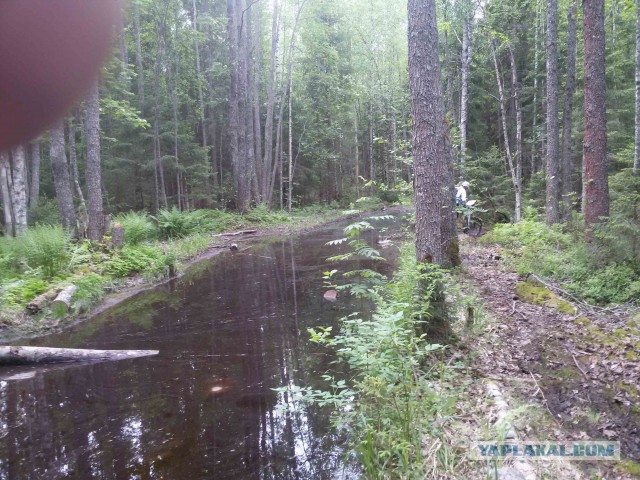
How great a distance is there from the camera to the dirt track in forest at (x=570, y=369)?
3799 millimetres

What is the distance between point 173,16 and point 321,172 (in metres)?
16.1

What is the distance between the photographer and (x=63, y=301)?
26.3 feet

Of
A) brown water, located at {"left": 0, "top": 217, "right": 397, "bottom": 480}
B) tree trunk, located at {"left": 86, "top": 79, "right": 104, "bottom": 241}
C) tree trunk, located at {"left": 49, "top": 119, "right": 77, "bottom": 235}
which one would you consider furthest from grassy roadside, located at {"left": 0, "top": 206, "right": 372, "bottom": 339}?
tree trunk, located at {"left": 49, "top": 119, "right": 77, "bottom": 235}

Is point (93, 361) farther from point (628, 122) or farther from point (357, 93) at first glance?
point (357, 93)

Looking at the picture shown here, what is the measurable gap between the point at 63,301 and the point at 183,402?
14.7 ft

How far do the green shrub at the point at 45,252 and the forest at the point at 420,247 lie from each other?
0.14ft

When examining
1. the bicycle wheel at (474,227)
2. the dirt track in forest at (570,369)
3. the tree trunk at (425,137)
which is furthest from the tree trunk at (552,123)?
the tree trunk at (425,137)

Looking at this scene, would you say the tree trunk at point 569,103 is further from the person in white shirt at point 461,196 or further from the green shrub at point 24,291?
the green shrub at point 24,291

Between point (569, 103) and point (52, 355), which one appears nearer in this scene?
point (52, 355)

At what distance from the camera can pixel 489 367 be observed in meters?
5.11

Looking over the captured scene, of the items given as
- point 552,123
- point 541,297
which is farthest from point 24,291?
point 552,123

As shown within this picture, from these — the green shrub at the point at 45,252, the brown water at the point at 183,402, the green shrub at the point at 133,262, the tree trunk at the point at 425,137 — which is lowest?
the brown water at the point at 183,402

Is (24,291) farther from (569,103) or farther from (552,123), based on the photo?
(569,103)

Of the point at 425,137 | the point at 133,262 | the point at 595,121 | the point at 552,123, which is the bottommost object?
the point at 133,262
